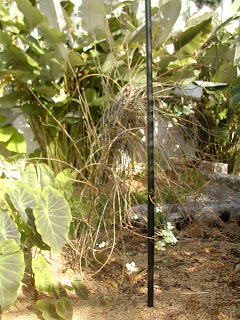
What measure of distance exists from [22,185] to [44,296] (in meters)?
0.56

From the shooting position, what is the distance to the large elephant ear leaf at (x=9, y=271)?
1.25 m

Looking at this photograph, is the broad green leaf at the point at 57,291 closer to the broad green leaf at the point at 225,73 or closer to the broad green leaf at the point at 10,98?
the broad green leaf at the point at 10,98

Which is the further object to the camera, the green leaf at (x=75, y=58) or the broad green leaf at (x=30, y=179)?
the green leaf at (x=75, y=58)

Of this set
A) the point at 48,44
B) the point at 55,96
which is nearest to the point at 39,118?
the point at 55,96

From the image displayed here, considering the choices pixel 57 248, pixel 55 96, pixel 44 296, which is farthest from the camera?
pixel 55 96

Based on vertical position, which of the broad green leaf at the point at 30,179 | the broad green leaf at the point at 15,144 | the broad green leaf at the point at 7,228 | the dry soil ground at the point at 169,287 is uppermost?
the broad green leaf at the point at 30,179

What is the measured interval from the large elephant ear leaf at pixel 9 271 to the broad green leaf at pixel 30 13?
7.86 feet

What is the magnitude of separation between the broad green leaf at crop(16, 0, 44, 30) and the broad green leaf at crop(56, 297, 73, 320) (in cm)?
255

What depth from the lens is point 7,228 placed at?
4.60 feet

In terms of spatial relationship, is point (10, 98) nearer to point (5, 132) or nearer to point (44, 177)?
point (5, 132)

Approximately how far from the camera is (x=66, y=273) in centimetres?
183

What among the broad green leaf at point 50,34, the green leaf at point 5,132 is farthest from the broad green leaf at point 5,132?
the broad green leaf at point 50,34

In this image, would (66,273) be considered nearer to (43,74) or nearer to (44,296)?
(44,296)

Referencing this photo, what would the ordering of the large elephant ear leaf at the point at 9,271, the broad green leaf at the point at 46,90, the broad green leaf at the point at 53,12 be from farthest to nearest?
the broad green leaf at the point at 53,12 → the broad green leaf at the point at 46,90 → the large elephant ear leaf at the point at 9,271
